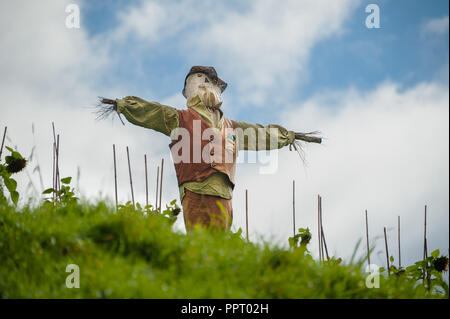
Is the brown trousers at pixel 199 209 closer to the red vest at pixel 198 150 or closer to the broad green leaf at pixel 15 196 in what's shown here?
the red vest at pixel 198 150

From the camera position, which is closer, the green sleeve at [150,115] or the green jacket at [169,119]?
the green jacket at [169,119]

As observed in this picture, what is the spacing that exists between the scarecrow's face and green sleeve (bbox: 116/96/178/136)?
1.18 ft

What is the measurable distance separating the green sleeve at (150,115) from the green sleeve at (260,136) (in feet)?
2.61

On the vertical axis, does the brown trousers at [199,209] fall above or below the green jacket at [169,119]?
below

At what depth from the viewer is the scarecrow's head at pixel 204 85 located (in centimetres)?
492

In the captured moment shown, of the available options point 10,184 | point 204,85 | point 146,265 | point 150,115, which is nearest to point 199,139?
point 150,115

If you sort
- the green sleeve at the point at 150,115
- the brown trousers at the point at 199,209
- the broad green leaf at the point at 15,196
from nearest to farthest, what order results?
1. the broad green leaf at the point at 15,196
2. the brown trousers at the point at 199,209
3. the green sleeve at the point at 150,115

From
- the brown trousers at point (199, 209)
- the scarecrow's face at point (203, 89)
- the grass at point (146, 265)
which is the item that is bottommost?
the grass at point (146, 265)

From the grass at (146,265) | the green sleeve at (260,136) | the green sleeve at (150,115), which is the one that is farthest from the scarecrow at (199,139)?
the grass at (146,265)

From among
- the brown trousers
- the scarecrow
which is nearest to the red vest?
the scarecrow

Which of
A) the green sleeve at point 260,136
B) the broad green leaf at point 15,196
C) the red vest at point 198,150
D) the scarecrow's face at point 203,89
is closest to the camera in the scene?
the broad green leaf at point 15,196

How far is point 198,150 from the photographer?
453 centimetres

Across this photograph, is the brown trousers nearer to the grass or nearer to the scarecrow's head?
the scarecrow's head
